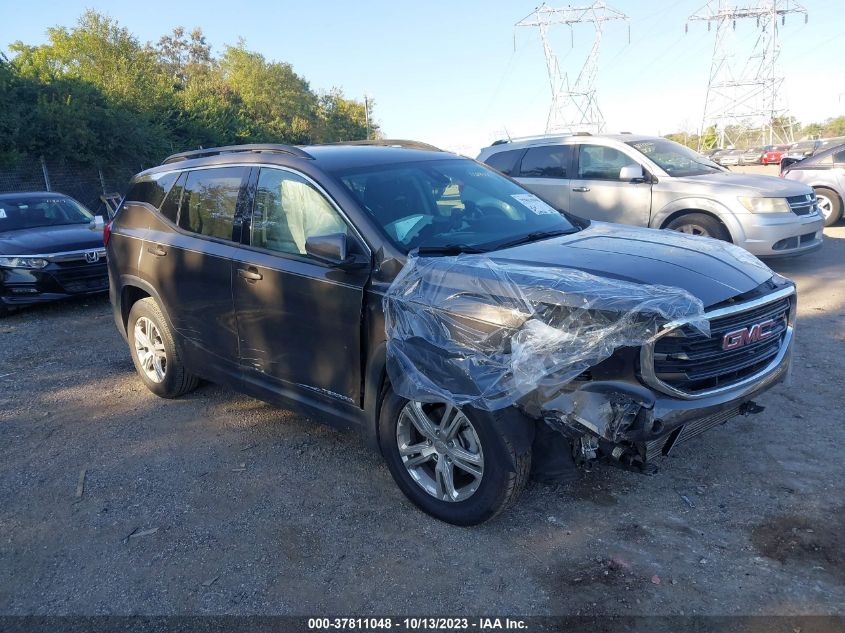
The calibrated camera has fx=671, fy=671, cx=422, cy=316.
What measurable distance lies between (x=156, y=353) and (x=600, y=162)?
21.3 ft

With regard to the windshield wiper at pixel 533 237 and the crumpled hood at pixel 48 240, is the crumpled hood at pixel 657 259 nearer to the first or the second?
the windshield wiper at pixel 533 237

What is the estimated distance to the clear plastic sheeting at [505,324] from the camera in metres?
2.81

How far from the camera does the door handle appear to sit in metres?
4.12

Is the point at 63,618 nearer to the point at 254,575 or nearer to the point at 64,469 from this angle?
the point at 254,575

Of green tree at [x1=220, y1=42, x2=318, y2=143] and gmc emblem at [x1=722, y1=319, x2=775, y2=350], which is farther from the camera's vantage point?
green tree at [x1=220, y1=42, x2=318, y2=143]

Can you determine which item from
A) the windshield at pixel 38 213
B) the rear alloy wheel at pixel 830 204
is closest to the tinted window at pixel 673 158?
the rear alloy wheel at pixel 830 204

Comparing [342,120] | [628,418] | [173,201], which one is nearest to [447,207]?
[628,418]

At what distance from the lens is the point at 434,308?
3.18 metres

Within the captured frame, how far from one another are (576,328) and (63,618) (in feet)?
8.36

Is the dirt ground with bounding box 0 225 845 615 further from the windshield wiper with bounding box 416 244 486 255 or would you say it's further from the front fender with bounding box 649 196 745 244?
the front fender with bounding box 649 196 745 244

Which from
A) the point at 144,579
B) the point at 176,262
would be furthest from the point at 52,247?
the point at 144,579

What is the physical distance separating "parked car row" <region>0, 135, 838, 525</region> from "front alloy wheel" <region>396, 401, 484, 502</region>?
0.04ft

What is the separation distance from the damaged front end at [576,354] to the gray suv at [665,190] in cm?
470

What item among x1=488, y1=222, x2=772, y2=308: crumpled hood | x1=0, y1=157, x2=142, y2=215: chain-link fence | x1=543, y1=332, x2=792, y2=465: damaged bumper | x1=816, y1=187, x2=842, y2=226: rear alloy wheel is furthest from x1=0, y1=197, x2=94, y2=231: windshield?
x1=816, y1=187, x2=842, y2=226: rear alloy wheel
